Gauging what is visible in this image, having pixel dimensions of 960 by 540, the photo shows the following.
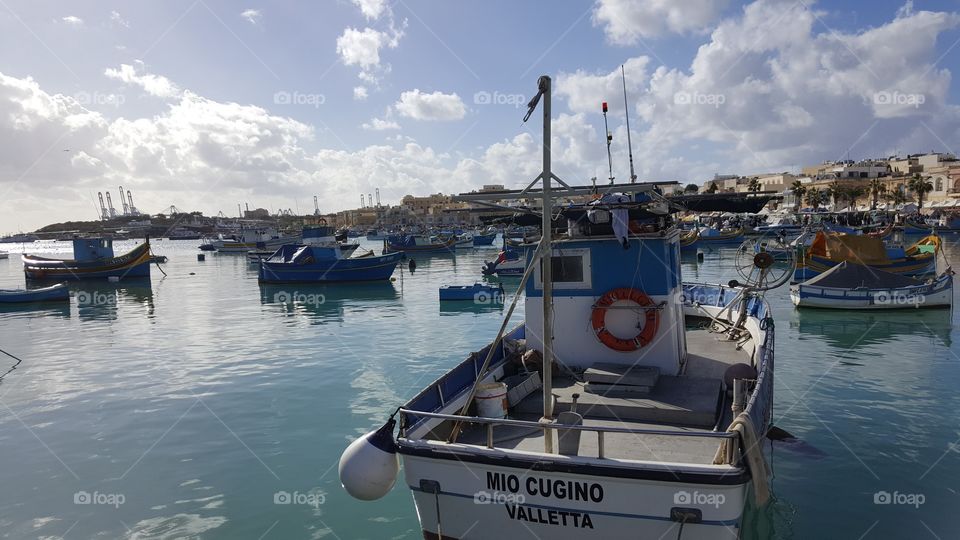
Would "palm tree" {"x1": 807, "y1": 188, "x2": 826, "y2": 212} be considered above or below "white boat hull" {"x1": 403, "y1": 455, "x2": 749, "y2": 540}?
above

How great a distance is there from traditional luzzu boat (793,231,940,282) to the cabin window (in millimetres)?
29458

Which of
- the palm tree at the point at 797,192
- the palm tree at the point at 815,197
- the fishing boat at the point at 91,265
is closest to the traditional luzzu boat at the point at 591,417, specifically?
the fishing boat at the point at 91,265

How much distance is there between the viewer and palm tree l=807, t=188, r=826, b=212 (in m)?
101

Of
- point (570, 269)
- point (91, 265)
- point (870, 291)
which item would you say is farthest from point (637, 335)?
point (91, 265)

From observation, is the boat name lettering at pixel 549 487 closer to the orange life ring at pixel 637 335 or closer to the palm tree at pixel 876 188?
the orange life ring at pixel 637 335

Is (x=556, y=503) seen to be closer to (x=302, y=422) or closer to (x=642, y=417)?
(x=642, y=417)

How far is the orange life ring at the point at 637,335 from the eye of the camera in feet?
31.0

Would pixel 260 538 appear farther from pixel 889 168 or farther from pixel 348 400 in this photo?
pixel 889 168

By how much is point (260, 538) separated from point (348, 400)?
674cm

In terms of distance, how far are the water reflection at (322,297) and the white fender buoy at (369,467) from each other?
77.0ft

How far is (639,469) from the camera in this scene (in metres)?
5.72

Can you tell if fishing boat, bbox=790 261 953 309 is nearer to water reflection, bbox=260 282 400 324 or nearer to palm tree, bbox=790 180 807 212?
water reflection, bbox=260 282 400 324

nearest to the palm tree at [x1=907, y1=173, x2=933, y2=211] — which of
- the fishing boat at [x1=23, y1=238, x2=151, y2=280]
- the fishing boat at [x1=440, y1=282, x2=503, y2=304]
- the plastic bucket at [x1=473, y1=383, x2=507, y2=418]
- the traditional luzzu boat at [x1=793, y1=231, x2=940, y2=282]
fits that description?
the traditional luzzu boat at [x1=793, y1=231, x2=940, y2=282]

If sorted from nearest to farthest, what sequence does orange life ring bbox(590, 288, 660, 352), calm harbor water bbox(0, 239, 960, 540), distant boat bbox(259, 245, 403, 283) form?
calm harbor water bbox(0, 239, 960, 540), orange life ring bbox(590, 288, 660, 352), distant boat bbox(259, 245, 403, 283)
